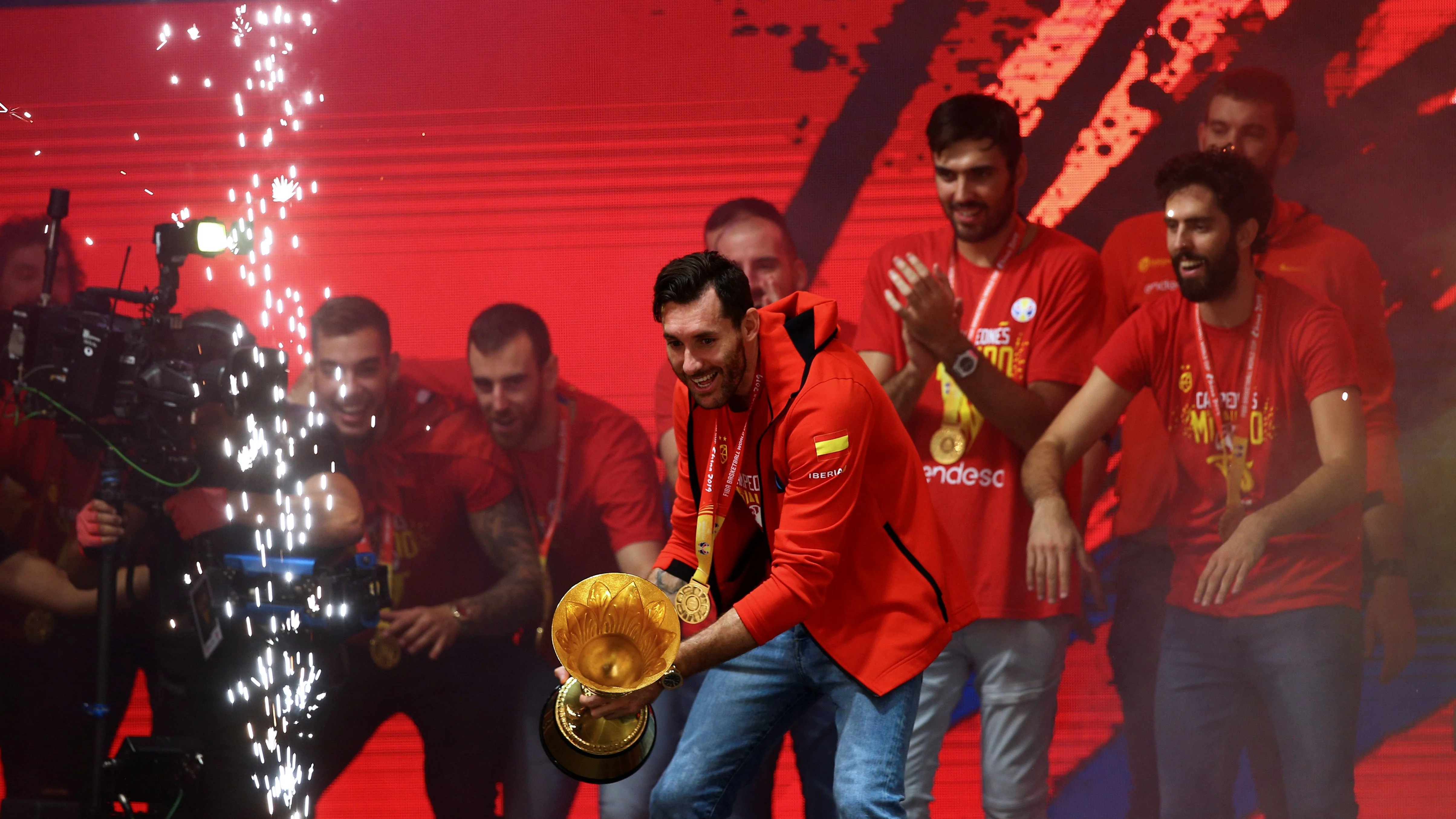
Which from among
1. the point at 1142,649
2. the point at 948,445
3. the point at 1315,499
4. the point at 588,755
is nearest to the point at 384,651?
the point at 588,755

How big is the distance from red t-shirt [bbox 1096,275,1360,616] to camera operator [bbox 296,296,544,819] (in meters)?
2.28

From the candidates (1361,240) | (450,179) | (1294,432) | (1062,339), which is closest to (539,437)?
(450,179)

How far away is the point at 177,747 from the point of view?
12.6 ft

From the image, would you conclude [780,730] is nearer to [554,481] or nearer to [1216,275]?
[554,481]

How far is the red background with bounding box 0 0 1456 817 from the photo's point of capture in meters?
4.07

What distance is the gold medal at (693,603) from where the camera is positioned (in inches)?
104

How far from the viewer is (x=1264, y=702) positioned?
12.8ft

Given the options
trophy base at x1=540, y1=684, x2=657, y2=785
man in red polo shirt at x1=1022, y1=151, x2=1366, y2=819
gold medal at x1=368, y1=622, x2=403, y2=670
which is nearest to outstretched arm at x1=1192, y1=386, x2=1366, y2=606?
man in red polo shirt at x1=1022, y1=151, x2=1366, y2=819

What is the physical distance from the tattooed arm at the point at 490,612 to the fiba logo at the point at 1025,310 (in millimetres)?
1912

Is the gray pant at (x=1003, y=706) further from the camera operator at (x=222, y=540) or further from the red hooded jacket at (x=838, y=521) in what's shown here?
the camera operator at (x=222, y=540)

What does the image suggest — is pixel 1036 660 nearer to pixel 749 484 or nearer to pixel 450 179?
pixel 749 484

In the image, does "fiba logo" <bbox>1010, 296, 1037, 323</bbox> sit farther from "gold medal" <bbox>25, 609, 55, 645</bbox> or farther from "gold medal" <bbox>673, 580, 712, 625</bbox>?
"gold medal" <bbox>25, 609, 55, 645</bbox>

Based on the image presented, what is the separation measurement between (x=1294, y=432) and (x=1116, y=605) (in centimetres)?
85

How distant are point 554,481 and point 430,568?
555mm
